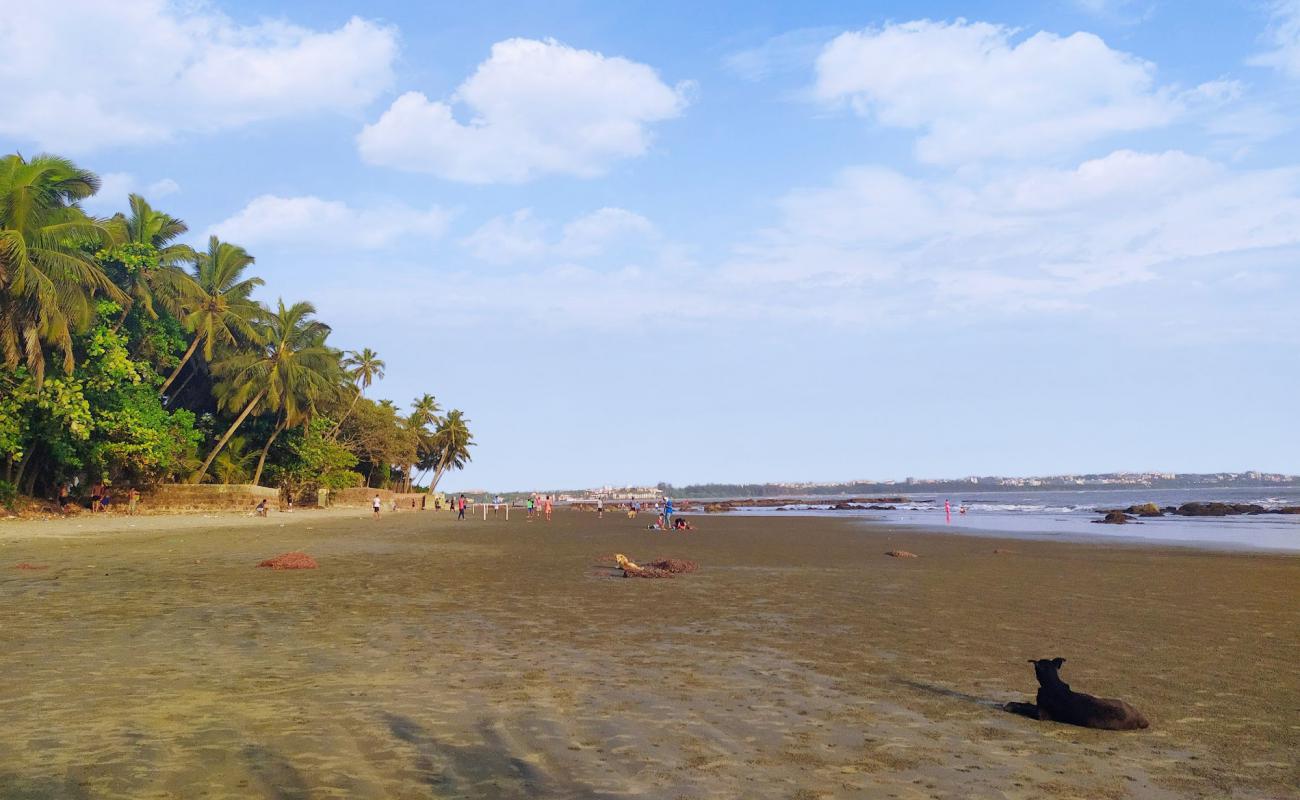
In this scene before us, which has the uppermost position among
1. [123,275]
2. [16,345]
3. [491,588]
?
[123,275]

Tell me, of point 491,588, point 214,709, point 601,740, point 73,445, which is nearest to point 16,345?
point 73,445

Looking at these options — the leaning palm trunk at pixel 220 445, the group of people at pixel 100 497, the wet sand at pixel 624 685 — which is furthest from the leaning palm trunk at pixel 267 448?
the wet sand at pixel 624 685

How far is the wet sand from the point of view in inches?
206

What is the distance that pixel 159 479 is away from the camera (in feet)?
153

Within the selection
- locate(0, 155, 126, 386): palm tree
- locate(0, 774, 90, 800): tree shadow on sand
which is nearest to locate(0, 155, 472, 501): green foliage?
locate(0, 155, 126, 386): palm tree

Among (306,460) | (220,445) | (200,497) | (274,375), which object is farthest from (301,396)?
(200,497)

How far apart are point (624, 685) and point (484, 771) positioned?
2777 mm

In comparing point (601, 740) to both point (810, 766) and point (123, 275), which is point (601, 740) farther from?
point (123, 275)

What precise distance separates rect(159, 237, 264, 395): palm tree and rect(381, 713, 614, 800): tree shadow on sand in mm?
49540

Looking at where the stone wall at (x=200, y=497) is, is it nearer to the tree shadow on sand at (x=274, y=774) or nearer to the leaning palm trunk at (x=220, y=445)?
the leaning palm trunk at (x=220, y=445)

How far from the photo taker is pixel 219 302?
5084cm

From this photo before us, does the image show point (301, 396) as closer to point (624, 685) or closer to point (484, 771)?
point (624, 685)

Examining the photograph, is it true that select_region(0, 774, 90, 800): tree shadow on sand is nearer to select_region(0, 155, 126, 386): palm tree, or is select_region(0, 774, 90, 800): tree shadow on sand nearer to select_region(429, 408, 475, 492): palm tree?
select_region(0, 155, 126, 386): palm tree

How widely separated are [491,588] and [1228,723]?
1201 cm
